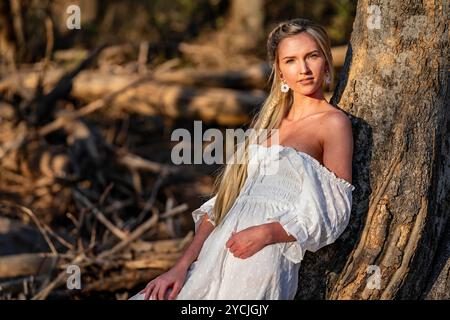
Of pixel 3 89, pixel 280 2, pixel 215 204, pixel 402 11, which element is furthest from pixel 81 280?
pixel 280 2

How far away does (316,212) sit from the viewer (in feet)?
9.91

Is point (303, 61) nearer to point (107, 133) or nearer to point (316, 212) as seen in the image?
point (316, 212)

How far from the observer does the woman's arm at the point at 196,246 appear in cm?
329

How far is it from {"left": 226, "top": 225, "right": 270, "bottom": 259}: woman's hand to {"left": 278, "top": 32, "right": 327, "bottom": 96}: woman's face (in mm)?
657

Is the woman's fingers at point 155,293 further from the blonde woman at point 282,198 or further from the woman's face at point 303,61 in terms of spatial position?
the woman's face at point 303,61

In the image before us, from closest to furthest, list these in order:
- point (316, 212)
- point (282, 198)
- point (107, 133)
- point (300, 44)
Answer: point (316, 212) → point (282, 198) → point (300, 44) → point (107, 133)

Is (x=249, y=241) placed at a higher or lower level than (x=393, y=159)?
lower

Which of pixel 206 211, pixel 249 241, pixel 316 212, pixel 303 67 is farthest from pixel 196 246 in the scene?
pixel 303 67

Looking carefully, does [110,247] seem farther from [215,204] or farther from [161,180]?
[215,204]

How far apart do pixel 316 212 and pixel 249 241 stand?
0.89ft

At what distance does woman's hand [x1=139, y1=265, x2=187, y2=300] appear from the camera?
3.21 meters

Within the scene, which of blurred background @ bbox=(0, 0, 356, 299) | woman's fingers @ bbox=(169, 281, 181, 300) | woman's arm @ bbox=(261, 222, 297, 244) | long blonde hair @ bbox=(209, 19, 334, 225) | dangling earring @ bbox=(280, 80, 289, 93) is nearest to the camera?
woman's arm @ bbox=(261, 222, 297, 244)

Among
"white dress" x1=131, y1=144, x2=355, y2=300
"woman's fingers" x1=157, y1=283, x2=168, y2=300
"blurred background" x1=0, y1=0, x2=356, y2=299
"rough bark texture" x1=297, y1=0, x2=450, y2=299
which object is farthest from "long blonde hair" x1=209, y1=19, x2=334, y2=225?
"blurred background" x1=0, y1=0, x2=356, y2=299

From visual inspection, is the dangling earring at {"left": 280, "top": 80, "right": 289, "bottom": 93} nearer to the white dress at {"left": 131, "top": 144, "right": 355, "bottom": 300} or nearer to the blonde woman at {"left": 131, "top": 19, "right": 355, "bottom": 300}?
the blonde woman at {"left": 131, "top": 19, "right": 355, "bottom": 300}
